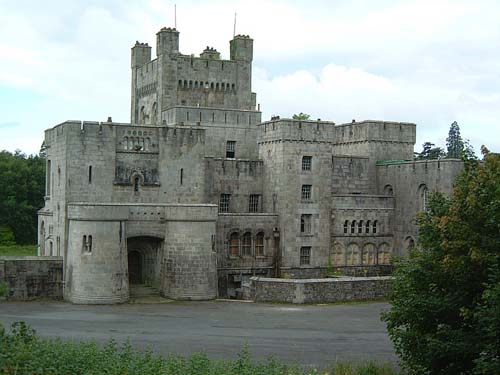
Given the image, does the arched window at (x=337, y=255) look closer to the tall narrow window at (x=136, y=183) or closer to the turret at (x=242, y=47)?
the tall narrow window at (x=136, y=183)

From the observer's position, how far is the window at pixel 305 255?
5419 cm

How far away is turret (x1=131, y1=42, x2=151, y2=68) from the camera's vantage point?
220 feet

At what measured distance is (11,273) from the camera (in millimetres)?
46312

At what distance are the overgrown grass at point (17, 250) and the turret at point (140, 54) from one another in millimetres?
22440

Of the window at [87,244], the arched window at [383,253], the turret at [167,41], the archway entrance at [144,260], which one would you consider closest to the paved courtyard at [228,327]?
the window at [87,244]

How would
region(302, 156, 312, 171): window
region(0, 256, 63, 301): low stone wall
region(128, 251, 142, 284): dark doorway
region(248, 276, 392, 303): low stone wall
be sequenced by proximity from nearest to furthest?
1. region(0, 256, 63, 301): low stone wall
2. region(248, 276, 392, 303): low stone wall
3. region(128, 251, 142, 284): dark doorway
4. region(302, 156, 312, 171): window

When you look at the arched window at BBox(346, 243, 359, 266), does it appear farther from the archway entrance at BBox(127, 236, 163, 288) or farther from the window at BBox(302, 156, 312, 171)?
the archway entrance at BBox(127, 236, 163, 288)

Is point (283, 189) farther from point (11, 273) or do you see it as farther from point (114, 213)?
point (11, 273)

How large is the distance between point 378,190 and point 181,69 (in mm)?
17285

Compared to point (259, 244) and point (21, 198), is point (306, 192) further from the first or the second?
point (21, 198)

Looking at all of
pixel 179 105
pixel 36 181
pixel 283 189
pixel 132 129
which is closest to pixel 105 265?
pixel 132 129

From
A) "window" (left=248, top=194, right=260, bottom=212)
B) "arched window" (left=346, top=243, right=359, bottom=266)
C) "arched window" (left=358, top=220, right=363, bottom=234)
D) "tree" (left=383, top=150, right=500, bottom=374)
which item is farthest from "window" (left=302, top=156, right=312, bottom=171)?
"tree" (left=383, top=150, right=500, bottom=374)

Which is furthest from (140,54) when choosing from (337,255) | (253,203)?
(337,255)

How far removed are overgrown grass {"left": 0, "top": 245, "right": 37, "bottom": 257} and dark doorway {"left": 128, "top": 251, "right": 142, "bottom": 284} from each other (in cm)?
2844
